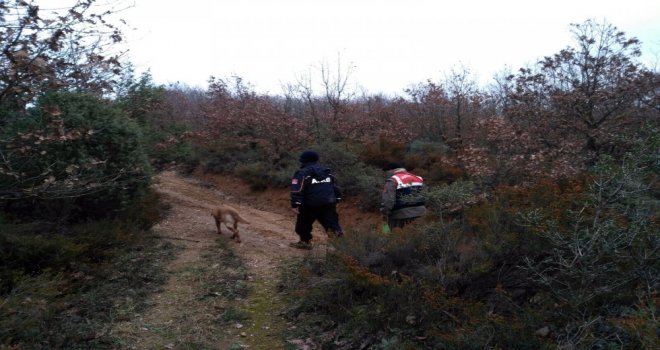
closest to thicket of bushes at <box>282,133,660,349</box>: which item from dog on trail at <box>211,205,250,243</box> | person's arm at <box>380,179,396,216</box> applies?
person's arm at <box>380,179,396,216</box>

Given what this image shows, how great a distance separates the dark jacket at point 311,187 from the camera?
7.58m

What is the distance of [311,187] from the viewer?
25.2ft

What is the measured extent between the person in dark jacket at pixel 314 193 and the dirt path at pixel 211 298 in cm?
70

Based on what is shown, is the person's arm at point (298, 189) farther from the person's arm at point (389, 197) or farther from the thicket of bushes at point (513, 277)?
the thicket of bushes at point (513, 277)

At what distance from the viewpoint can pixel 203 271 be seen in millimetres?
6734

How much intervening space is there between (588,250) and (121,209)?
652cm

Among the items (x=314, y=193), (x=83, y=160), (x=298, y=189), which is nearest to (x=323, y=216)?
(x=314, y=193)

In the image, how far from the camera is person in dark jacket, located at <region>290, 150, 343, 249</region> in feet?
24.9

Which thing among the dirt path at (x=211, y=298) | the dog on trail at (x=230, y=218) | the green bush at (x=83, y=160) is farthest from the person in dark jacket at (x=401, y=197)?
the green bush at (x=83, y=160)

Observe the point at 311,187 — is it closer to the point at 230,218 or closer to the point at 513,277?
the point at 230,218

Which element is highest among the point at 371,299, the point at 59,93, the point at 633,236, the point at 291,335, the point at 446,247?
the point at 59,93

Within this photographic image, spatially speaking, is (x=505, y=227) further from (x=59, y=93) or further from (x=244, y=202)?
(x=244, y=202)

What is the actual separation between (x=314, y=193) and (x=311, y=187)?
106mm

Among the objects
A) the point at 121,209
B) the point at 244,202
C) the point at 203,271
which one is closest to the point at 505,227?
the point at 203,271
